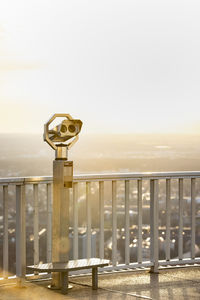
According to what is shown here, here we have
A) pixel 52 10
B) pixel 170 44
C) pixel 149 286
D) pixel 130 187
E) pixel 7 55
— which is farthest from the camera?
pixel 7 55

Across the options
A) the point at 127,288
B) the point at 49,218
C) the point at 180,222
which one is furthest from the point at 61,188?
the point at 180,222

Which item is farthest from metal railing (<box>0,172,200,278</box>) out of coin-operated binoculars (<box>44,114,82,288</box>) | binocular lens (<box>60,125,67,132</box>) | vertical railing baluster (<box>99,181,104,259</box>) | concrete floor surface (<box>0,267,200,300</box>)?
binocular lens (<box>60,125,67,132</box>)

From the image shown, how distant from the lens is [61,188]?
513 centimetres

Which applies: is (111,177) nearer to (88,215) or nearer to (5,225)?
(88,215)

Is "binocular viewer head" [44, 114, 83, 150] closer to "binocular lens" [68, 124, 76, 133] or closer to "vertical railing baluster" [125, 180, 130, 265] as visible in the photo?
"binocular lens" [68, 124, 76, 133]

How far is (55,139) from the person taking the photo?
5.08 meters

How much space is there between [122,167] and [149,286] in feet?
4.58

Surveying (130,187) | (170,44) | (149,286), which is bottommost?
(149,286)

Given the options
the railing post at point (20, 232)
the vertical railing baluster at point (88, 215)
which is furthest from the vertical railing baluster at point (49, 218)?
the vertical railing baluster at point (88, 215)

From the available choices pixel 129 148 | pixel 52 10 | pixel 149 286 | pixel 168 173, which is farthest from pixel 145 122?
pixel 149 286

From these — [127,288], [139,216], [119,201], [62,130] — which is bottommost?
[127,288]

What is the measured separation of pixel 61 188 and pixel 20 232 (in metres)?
0.56

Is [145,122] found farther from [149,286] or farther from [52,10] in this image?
[149,286]

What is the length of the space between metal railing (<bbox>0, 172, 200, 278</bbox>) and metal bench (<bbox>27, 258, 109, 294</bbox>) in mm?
295
